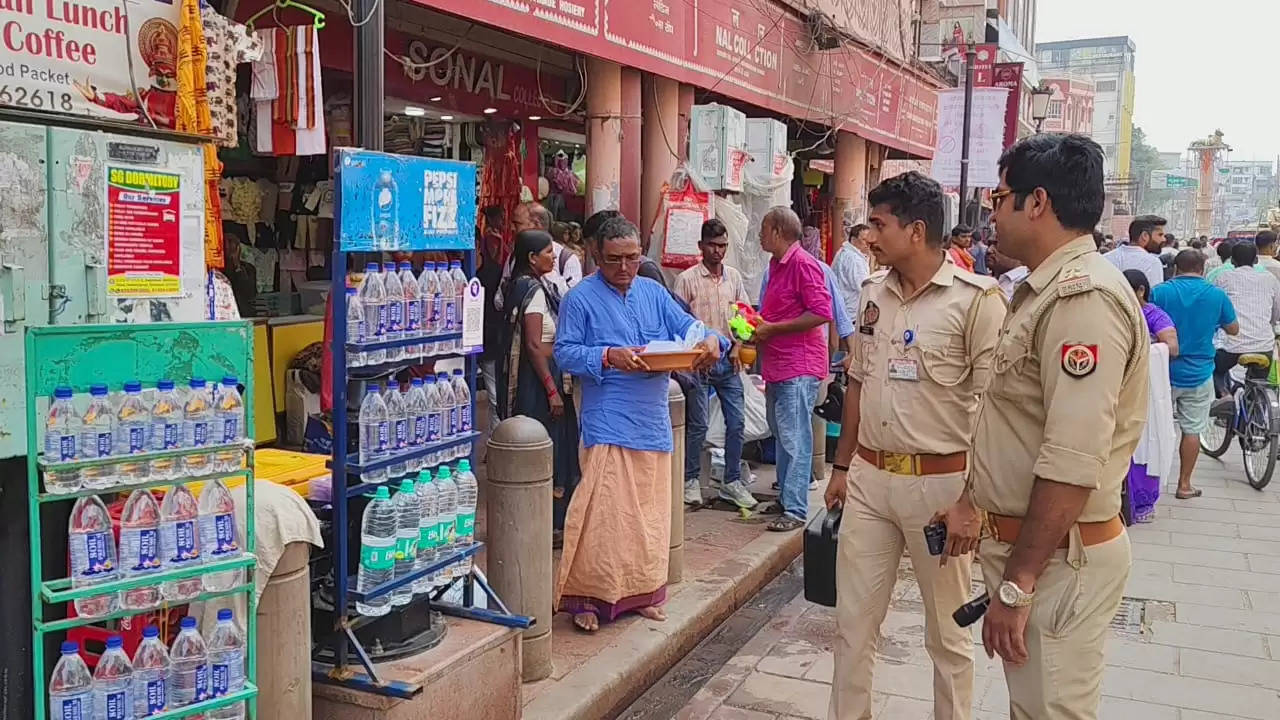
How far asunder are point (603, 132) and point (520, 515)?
4594 millimetres

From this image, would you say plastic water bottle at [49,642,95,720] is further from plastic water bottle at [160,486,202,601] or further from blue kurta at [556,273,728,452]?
blue kurta at [556,273,728,452]

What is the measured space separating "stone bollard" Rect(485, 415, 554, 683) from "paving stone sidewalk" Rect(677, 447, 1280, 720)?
0.88m

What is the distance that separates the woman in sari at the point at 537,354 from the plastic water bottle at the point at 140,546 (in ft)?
10.5

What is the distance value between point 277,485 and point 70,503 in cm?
62

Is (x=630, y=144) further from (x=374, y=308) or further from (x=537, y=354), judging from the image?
(x=374, y=308)

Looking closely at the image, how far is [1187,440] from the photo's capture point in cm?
898

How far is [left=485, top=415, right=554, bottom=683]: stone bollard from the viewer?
177 inches

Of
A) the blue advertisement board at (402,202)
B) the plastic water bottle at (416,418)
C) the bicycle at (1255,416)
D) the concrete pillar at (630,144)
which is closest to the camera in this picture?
the blue advertisement board at (402,202)

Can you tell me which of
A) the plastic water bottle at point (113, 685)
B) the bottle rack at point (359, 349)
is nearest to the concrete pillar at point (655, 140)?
the bottle rack at point (359, 349)

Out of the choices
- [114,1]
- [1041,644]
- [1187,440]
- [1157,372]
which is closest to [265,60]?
[114,1]

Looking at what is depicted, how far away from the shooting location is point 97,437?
9.49 feet

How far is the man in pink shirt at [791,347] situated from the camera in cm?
688

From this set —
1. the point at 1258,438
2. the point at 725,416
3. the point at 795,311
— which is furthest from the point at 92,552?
the point at 1258,438

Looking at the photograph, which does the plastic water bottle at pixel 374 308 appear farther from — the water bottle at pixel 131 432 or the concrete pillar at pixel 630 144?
the concrete pillar at pixel 630 144
